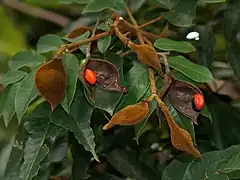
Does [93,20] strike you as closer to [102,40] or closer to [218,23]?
[218,23]

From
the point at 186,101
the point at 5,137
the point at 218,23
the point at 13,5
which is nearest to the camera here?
the point at 186,101

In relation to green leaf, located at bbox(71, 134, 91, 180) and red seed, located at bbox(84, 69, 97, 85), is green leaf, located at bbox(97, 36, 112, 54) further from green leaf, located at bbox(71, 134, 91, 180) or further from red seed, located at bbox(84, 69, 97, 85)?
green leaf, located at bbox(71, 134, 91, 180)

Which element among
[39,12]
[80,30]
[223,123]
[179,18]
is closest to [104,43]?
[80,30]

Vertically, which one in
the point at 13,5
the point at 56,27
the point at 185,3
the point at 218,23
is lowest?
the point at 56,27

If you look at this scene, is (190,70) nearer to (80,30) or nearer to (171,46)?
(171,46)

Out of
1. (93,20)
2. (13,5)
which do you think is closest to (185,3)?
(93,20)

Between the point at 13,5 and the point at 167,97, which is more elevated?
the point at 167,97

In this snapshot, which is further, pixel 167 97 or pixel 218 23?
pixel 218 23
